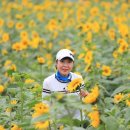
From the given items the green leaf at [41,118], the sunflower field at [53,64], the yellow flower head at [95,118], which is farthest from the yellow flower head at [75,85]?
the green leaf at [41,118]

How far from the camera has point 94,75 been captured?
16.3ft

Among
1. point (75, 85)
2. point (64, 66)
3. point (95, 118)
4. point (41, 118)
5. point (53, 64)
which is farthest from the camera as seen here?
point (53, 64)

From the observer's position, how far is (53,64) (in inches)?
253

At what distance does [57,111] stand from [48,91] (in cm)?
95

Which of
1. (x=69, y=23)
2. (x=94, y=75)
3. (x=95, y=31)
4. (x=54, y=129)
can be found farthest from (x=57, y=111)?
(x=69, y=23)

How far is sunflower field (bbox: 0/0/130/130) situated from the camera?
104 inches

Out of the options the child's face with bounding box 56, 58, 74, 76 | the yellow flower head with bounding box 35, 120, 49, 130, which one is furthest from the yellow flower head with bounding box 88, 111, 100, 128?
the child's face with bounding box 56, 58, 74, 76

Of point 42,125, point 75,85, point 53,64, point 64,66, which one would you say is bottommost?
point 42,125

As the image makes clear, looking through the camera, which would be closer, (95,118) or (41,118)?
(41,118)

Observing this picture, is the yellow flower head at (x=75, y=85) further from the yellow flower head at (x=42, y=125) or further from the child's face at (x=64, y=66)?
the child's face at (x=64, y=66)

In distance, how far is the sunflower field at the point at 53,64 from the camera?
2.64 meters

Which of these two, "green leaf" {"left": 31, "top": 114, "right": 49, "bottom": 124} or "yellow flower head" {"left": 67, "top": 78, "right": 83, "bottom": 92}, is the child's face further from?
"green leaf" {"left": 31, "top": 114, "right": 49, "bottom": 124}

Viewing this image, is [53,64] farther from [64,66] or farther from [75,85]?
[75,85]

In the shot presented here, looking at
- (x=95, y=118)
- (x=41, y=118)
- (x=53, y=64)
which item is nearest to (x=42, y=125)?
(x=41, y=118)
